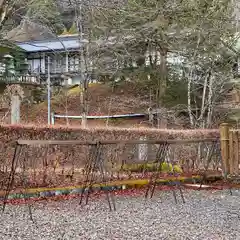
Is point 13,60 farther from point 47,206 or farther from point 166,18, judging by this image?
point 47,206

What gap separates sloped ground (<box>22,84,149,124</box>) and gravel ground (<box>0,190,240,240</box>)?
14423mm

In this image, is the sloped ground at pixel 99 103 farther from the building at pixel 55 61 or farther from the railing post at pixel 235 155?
the railing post at pixel 235 155

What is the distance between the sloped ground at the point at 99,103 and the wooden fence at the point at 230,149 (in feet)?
36.3

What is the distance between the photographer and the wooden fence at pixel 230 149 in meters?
9.79

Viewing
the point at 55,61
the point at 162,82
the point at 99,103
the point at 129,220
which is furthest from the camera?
the point at 55,61

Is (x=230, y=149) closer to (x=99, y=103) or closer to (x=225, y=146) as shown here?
(x=225, y=146)

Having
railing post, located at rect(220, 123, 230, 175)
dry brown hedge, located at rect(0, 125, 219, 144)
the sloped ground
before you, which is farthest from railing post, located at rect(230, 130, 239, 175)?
the sloped ground

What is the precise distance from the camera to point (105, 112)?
74.3 feet

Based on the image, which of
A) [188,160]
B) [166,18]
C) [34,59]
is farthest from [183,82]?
[34,59]

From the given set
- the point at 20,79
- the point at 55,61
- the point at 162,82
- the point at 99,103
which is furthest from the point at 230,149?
the point at 55,61

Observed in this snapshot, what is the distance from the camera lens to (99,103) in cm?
2334

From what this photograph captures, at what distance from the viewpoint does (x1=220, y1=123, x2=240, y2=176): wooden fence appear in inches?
385

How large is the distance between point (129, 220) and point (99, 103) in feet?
59.3

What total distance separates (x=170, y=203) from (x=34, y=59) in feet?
86.2
